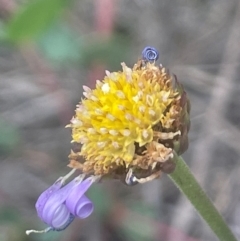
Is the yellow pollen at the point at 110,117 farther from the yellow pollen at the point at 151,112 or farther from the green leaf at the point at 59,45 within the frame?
the green leaf at the point at 59,45

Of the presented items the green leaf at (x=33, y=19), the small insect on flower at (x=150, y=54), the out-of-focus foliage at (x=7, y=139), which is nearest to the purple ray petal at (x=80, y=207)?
the small insect on flower at (x=150, y=54)

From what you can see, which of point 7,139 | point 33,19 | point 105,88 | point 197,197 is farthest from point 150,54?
point 7,139

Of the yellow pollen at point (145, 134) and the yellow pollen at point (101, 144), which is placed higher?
the yellow pollen at point (101, 144)

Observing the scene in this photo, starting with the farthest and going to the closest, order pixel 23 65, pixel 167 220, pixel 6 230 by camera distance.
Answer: pixel 23 65 → pixel 167 220 → pixel 6 230

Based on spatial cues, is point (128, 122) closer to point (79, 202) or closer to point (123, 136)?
point (123, 136)

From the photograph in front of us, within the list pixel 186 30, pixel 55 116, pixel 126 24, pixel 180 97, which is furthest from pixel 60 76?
pixel 180 97

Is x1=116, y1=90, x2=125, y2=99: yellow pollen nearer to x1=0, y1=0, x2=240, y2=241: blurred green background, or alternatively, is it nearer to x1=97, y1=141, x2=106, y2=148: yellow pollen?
x1=97, y1=141, x2=106, y2=148: yellow pollen

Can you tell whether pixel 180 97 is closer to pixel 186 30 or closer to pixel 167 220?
pixel 167 220
